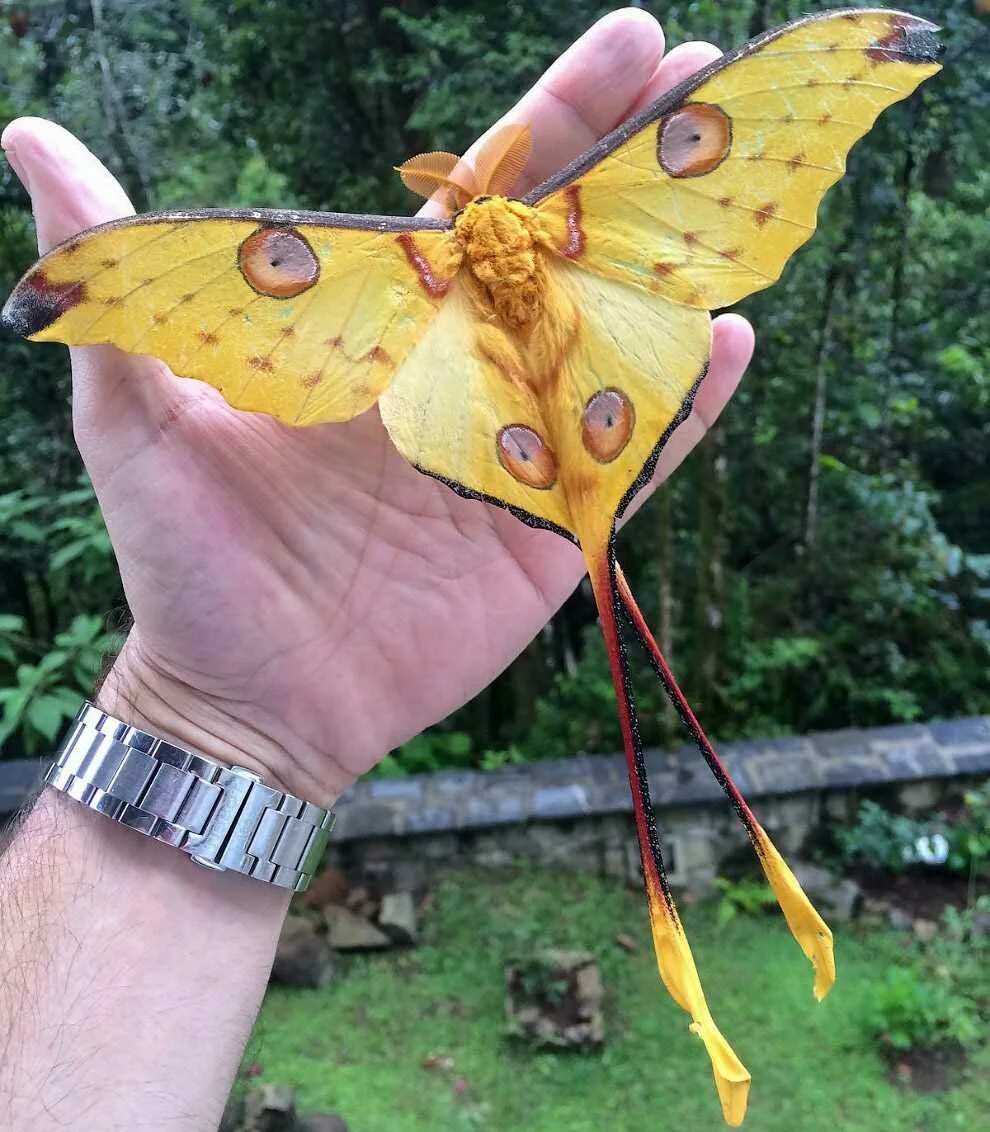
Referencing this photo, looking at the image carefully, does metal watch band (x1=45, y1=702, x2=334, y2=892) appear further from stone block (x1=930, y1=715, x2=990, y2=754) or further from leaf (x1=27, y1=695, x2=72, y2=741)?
stone block (x1=930, y1=715, x2=990, y2=754)

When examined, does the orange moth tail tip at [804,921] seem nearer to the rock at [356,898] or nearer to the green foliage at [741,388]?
the green foliage at [741,388]

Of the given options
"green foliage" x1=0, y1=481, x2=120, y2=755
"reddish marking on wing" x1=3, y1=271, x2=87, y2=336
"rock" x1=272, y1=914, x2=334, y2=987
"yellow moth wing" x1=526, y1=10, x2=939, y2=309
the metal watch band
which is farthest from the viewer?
"rock" x1=272, y1=914, x2=334, y2=987

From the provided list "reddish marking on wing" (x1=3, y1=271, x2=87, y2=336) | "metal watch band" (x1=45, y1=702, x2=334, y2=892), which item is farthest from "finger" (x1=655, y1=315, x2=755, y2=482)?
"reddish marking on wing" (x1=3, y1=271, x2=87, y2=336)

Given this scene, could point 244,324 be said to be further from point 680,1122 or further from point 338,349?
point 680,1122

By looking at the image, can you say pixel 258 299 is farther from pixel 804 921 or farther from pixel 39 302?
pixel 804 921

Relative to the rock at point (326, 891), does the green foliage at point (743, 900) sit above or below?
below

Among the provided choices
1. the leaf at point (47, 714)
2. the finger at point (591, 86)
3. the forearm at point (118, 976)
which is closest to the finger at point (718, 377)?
the finger at point (591, 86)
